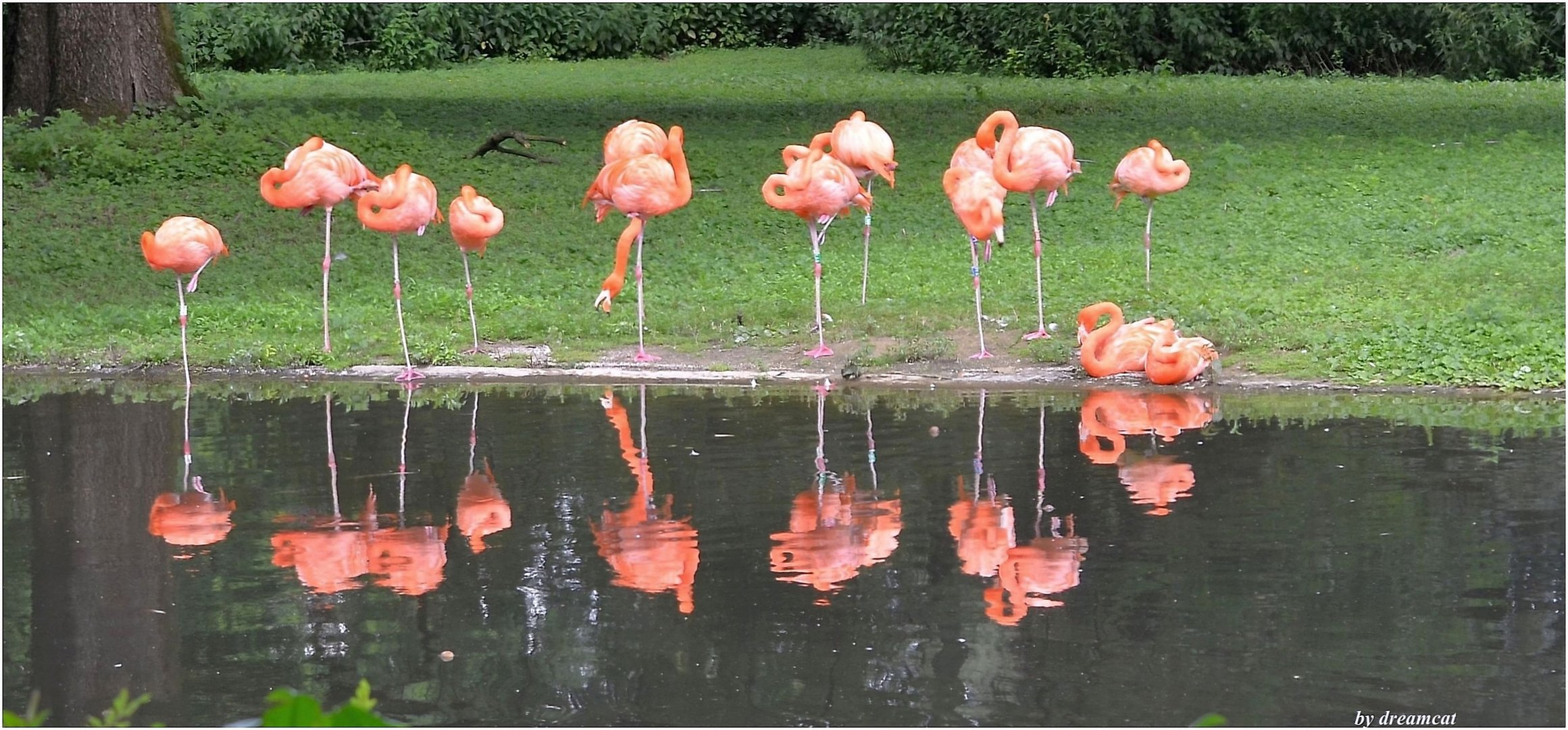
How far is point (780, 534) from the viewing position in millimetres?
6379

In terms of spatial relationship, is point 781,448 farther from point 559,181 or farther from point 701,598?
point 559,181

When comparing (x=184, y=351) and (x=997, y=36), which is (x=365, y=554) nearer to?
(x=184, y=351)

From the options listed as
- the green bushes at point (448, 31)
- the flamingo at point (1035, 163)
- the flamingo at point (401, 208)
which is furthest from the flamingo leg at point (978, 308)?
the green bushes at point (448, 31)

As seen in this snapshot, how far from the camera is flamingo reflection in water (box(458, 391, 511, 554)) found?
6.50 meters

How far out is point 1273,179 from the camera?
13945 millimetres

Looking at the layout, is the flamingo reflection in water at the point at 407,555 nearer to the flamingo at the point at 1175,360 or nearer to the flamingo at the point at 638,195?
the flamingo at the point at 638,195

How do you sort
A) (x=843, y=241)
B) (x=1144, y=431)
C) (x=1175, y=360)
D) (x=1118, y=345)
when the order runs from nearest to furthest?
(x=1144, y=431) < (x=1175, y=360) < (x=1118, y=345) < (x=843, y=241)

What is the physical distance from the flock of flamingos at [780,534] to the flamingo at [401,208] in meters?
2.26

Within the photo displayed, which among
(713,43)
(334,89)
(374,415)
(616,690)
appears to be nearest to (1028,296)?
(374,415)

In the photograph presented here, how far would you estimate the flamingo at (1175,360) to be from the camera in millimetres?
8680

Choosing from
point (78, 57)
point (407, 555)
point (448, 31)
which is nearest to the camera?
point (407, 555)

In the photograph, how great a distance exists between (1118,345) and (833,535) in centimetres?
298

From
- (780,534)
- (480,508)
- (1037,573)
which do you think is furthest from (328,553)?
(1037,573)

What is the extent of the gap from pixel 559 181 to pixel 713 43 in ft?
44.2
